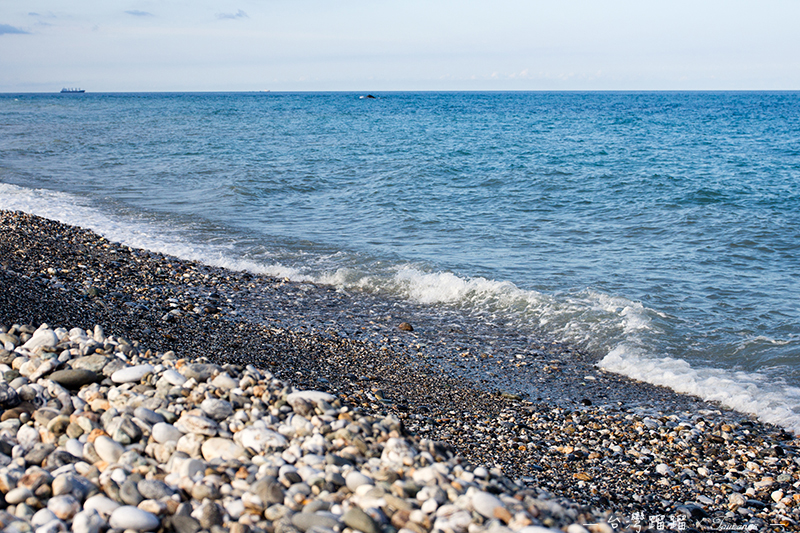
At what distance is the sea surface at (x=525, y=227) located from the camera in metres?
7.84

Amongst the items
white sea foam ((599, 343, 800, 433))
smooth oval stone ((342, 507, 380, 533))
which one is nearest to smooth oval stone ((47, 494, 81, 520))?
smooth oval stone ((342, 507, 380, 533))

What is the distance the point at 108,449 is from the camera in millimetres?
3357

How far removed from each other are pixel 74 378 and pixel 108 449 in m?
1.07

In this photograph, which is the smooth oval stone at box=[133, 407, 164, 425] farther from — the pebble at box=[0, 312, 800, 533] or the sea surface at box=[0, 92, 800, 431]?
the sea surface at box=[0, 92, 800, 431]

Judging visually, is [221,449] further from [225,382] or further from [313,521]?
[313,521]

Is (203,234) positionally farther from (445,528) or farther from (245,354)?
(445,528)

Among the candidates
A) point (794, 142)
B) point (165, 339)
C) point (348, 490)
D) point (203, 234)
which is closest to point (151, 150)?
point (203, 234)

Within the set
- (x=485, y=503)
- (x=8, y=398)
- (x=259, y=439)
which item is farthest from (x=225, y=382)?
(x=485, y=503)

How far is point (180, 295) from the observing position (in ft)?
27.2

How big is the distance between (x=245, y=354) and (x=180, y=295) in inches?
98.0

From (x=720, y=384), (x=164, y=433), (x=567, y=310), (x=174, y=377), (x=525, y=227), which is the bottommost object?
(x=720, y=384)

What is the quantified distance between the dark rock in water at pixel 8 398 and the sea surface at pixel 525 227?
591 cm

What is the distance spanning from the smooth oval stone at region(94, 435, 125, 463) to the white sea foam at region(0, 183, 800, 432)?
5.58 meters

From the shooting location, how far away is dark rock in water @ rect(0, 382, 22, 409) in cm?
392
